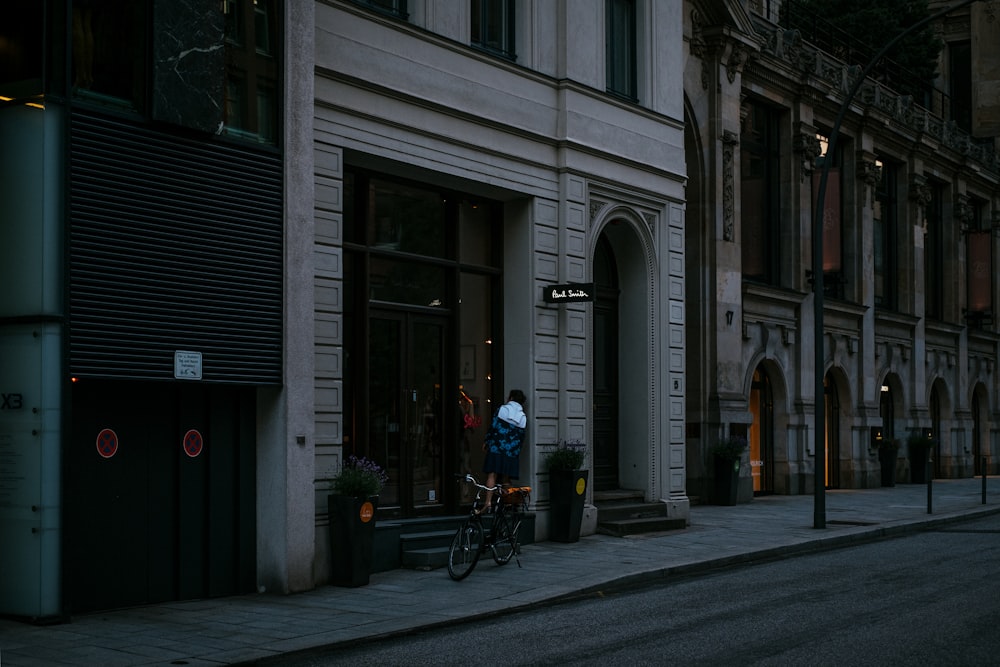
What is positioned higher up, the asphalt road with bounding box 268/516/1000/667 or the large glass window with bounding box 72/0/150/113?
the large glass window with bounding box 72/0/150/113

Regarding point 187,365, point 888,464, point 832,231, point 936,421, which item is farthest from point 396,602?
point 936,421

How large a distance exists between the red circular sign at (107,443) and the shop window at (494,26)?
8474mm

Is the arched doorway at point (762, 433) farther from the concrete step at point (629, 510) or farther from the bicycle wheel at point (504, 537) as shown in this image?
the bicycle wheel at point (504, 537)

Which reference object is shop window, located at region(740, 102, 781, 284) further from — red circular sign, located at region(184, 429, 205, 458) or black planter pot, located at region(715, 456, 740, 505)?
red circular sign, located at region(184, 429, 205, 458)

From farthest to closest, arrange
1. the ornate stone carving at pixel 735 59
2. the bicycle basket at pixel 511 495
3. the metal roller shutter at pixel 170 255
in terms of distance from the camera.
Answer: the ornate stone carving at pixel 735 59, the bicycle basket at pixel 511 495, the metal roller shutter at pixel 170 255

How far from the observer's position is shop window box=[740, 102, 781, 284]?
29703mm

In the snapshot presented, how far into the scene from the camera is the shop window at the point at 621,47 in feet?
70.0

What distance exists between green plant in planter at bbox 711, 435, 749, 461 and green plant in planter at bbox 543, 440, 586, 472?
320 inches

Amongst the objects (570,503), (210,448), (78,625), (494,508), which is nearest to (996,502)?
(570,503)

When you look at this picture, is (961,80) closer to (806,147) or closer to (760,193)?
(806,147)

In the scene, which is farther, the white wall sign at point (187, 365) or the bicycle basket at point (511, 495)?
the bicycle basket at point (511, 495)

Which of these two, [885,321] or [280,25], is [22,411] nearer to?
[280,25]

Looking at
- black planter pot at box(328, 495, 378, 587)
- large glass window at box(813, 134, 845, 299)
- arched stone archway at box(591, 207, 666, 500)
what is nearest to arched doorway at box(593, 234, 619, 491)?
arched stone archway at box(591, 207, 666, 500)

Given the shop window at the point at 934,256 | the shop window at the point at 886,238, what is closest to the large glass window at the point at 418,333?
the shop window at the point at 886,238
